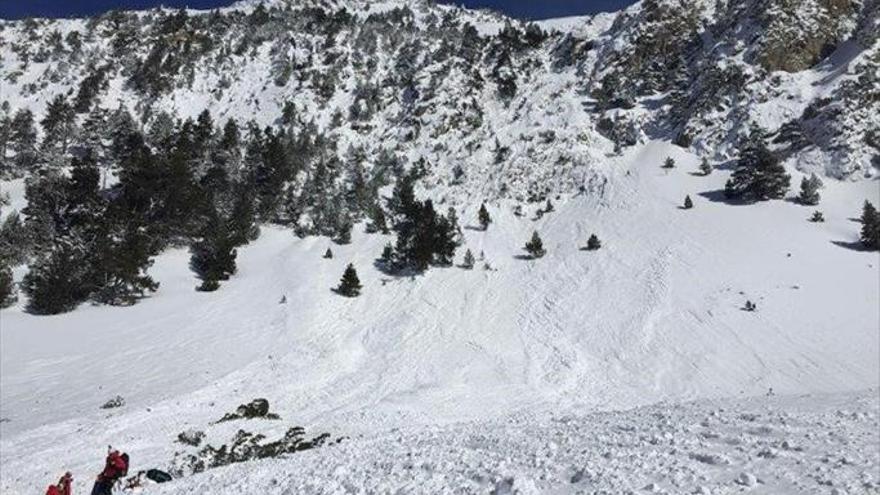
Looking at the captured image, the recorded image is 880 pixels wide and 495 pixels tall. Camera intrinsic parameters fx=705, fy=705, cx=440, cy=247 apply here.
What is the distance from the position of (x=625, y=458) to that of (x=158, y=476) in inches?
510

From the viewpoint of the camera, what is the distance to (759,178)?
168ft

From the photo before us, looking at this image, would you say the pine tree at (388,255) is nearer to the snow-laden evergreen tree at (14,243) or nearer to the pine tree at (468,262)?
the pine tree at (468,262)

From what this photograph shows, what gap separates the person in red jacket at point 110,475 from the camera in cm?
1745

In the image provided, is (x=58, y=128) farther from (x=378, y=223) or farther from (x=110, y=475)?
(x=110, y=475)

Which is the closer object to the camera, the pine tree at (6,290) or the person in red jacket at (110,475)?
the person in red jacket at (110,475)

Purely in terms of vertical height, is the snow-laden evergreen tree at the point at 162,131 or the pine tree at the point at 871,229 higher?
the snow-laden evergreen tree at the point at 162,131

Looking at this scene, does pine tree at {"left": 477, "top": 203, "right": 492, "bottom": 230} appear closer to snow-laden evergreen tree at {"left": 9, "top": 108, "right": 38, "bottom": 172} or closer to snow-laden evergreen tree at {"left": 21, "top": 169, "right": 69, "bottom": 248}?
snow-laden evergreen tree at {"left": 21, "top": 169, "right": 69, "bottom": 248}

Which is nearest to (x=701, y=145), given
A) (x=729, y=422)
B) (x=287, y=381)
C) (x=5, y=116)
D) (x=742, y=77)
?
(x=742, y=77)

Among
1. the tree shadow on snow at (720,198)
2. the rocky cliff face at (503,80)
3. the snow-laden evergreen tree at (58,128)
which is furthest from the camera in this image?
the snow-laden evergreen tree at (58,128)

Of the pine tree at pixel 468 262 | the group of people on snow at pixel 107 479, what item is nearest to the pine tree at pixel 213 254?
the pine tree at pixel 468 262

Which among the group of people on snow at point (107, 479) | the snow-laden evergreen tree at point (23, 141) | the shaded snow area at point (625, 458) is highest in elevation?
the snow-laden evergreen tree at point (23, 141)

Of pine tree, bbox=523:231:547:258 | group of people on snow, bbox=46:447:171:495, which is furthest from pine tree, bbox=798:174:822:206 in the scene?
group of people on snow, bbox=46:447:171:495

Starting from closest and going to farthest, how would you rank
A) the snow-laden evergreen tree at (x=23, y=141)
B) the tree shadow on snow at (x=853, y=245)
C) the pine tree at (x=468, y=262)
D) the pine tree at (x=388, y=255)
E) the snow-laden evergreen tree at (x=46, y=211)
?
the tree shadow on snow at (x=853, y=245), the pine tree at (x=468, y=262), the pine tree at (x=388, y=255), the snow-laden evergreen tree at (x=46, y=211), the snow-laden evergreen tree at (x=23, y=141)

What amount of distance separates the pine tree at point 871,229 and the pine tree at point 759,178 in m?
7.55
